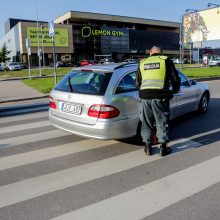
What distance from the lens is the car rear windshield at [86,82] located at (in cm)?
521

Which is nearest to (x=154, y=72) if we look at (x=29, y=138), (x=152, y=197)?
(x=152, y=197)

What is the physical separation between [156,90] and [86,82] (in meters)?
1.41

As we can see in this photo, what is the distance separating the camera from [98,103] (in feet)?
16.4

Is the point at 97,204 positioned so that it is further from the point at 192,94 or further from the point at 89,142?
the point at 192,94

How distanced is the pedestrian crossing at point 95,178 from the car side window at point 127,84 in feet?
3.28

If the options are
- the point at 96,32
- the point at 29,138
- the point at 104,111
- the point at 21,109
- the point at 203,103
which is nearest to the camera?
the point at 104,111

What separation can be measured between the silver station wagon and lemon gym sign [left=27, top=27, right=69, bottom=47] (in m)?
70.4

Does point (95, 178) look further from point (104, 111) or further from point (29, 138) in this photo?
point (29, 138)

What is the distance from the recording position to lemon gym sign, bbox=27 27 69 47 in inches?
2916

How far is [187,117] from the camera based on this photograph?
7.85m

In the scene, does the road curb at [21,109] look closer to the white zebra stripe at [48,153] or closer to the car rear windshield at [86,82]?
the car rear windshield at [86,82]

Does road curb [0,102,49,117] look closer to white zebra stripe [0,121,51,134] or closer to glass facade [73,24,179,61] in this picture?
white zebra stripe [0,121,51,134]

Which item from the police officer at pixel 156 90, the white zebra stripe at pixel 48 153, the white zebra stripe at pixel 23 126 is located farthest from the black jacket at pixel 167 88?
the white zebra stripe at pixel 23 126

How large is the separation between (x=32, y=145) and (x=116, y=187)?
239 cm
